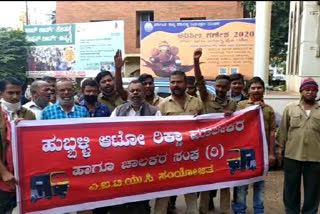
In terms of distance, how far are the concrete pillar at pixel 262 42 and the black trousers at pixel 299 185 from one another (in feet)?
24.2

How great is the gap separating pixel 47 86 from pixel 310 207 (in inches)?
132

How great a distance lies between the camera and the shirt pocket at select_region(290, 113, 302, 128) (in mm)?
3957

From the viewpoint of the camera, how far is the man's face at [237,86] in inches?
186

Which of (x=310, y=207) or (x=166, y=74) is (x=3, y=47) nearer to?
(x=166, y=74)

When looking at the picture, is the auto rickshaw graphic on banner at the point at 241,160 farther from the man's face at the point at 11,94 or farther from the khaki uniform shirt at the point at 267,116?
the man's face at the point at 11,94

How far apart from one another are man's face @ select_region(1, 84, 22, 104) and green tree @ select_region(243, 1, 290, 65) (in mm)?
17516

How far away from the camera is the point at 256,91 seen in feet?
13.5

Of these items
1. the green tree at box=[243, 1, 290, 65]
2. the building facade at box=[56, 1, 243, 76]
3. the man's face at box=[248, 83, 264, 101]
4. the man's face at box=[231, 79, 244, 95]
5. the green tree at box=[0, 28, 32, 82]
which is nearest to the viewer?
the man's face at box=[248, 83, 264, 101]

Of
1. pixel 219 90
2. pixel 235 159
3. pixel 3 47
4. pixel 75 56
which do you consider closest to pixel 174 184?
pixel 235 159

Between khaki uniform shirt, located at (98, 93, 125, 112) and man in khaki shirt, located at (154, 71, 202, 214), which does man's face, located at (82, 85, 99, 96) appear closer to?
khaki uniform shirt, located at (98, 93, 125, 112)

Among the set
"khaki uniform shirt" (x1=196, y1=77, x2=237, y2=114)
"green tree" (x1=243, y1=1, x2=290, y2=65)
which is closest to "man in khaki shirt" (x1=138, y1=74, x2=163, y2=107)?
"khaki uniform shirt" (x1=196, y1=77, x2=237, y2=114)

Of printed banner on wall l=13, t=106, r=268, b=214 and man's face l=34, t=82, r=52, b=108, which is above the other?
man's face l=34, t=82, r=52, b=108

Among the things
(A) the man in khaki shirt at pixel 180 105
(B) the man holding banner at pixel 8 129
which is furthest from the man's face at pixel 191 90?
(B) the man holding banner at pixel 8 129

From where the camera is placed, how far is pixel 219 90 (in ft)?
13.6
